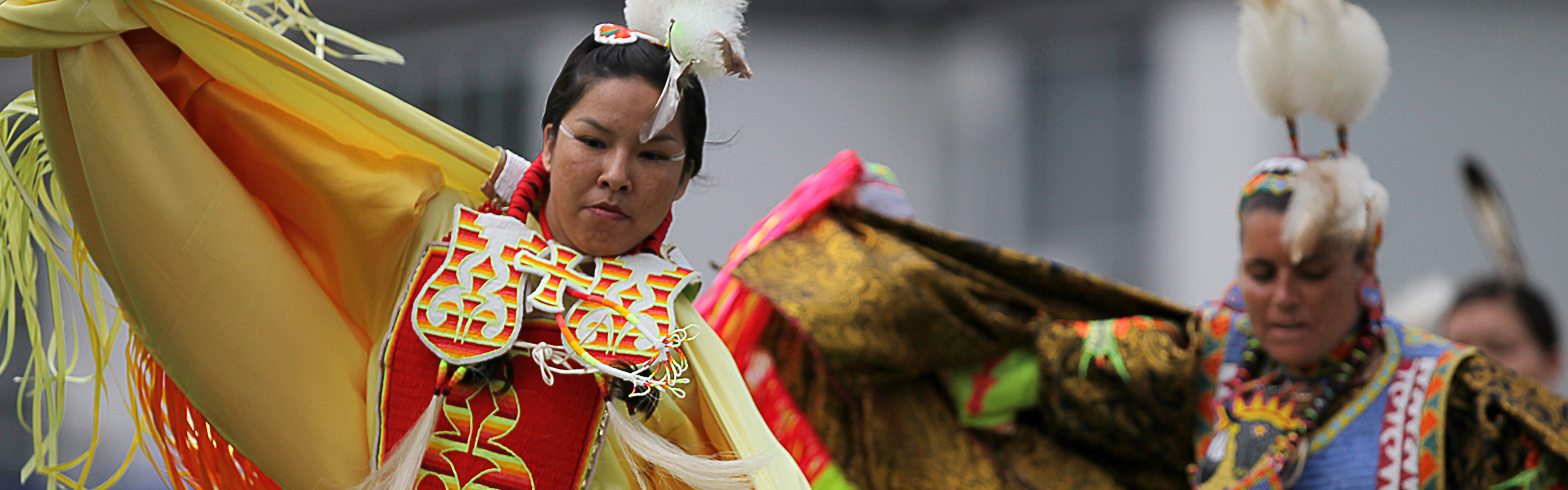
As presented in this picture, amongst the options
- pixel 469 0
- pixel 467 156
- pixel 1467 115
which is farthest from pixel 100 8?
pixel 1467 115

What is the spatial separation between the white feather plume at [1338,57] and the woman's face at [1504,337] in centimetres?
173

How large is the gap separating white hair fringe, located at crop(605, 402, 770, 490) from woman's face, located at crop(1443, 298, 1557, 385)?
328 centimetres

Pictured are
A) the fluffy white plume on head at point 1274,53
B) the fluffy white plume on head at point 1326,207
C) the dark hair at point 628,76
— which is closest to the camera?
the dark hair at point 628,76

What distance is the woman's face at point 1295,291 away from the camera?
3301mm

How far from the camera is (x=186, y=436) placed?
2.47m

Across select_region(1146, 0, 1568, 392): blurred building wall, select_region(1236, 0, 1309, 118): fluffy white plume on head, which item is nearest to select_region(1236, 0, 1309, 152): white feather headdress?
select_region(1236, 0, 1309, 118): fluffy white plume on head

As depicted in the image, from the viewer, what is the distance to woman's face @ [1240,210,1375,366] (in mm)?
3301

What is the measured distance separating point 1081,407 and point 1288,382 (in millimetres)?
481

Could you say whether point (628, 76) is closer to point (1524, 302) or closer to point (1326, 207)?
point (1326, 207)

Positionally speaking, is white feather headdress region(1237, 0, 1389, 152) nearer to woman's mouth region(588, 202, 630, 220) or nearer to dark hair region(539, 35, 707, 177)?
dark hair region(539, 35, 707, 177)


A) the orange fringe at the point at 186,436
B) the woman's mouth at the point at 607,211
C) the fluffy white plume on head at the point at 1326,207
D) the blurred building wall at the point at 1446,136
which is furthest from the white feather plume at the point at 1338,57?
the blurred building wall at the point at 1446,136

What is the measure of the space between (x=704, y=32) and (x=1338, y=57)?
65.9 inches

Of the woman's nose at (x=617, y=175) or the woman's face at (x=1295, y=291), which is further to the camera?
the woman's face at (x=1295, y=291)

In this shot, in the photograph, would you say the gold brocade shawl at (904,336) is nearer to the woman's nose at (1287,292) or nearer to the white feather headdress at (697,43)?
the woman's nose at (1287,292)
